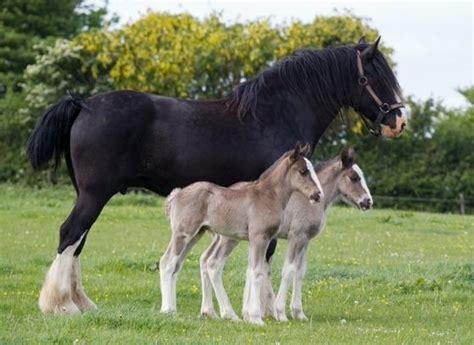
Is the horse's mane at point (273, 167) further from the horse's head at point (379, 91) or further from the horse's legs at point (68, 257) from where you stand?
the horse's legs at point (68, 257)

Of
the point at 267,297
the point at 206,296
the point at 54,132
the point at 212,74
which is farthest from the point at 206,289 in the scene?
the point at 212,74

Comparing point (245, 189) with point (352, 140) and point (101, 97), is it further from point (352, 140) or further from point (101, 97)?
point (352, 140)

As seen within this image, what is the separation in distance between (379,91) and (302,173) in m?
1.53

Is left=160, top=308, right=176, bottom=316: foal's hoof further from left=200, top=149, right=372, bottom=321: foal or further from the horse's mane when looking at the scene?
the horse's mane

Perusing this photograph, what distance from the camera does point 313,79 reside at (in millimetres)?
12031

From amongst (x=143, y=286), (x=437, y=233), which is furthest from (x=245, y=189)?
(x=437, y=233)

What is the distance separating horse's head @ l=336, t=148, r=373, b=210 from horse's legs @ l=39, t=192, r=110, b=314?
8.12ft

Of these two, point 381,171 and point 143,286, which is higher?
point 143,286

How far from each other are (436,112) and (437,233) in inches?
660

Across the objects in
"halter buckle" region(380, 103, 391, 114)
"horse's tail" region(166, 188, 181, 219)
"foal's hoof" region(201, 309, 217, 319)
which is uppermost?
"halter buckle" region(380, 103, 391, 114)

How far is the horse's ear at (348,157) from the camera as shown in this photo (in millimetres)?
11953

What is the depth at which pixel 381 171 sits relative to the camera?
36.6 meters

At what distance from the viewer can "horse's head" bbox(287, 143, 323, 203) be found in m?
11.2

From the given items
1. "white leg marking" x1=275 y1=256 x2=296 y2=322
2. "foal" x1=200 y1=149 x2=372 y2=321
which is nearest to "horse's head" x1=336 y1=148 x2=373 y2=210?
"foal" x1=200 y1=149 x2=372 y2=321
